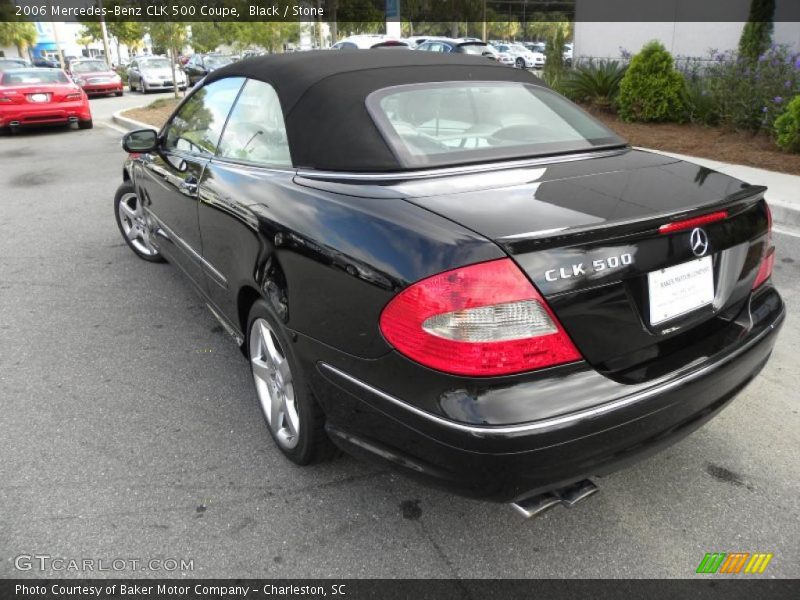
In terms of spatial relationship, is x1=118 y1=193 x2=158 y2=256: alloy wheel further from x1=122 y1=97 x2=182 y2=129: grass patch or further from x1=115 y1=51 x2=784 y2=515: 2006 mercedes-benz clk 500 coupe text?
x1=122 y1=97 x2=182 y2=129: grass patch

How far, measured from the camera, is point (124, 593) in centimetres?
209

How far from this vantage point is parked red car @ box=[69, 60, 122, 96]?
2377 centimetres

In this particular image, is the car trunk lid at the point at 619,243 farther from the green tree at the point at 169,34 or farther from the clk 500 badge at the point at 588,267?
the green tree at the point at 169,34

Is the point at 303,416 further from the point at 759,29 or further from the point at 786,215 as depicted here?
the point at 759,29

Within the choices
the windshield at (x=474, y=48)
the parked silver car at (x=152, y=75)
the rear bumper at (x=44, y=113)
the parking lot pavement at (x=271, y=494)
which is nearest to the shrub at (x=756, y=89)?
the parking lot pavement at (x=271, y=494)

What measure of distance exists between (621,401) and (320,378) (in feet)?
3.27

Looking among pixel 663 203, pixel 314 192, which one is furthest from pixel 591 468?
pixel 314 192

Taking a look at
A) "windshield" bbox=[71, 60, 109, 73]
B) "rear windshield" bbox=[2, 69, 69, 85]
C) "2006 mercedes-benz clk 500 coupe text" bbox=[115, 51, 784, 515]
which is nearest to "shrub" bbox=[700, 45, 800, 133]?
"2006 mercedes-benz clk 500 coupe text" bbox=[115, 51, 784, 515]

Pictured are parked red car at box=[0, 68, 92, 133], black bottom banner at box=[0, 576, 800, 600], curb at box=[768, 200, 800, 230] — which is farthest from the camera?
parked red car at box=[0, 68, 92, 133]

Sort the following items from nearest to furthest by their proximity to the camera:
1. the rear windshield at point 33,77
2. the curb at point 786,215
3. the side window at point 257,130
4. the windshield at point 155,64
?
the side window at point 257,130
the curb at point 786,215
the rear windshield at point 33,77
the windshield at point 155,64

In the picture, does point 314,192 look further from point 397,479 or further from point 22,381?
point 22,381

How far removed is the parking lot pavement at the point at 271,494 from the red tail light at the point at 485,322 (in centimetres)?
83

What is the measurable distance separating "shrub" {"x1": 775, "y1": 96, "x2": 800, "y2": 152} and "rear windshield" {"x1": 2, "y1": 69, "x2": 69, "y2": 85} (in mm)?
14285

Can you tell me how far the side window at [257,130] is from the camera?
275 centimetres
